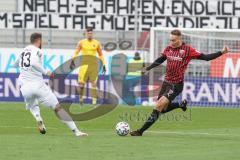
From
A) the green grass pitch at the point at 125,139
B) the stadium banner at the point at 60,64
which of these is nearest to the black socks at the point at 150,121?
the green grass pitch at the point at 125,139

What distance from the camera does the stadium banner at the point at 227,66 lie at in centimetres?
2870

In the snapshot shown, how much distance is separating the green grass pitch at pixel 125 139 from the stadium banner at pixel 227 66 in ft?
12.4

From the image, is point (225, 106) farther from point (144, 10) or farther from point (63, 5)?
point (63, 5)

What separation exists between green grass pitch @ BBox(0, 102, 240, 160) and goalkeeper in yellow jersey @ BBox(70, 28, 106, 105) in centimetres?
263

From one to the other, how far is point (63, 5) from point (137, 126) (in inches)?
479

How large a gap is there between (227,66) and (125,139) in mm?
13060

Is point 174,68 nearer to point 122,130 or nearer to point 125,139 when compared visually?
point 122,130

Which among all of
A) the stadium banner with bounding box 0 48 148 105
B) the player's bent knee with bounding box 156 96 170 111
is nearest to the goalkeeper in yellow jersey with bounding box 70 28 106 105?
the stadium banner with bounding box 0 48 148 105

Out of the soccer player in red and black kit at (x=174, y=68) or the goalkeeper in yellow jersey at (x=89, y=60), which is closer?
the soccer player in red and black kit at (x=174, y=68)

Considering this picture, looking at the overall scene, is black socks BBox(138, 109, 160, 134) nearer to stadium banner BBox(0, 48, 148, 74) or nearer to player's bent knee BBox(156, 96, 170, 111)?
player's bent knee BBox(156, 96, 170, 111)

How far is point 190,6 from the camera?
32.1m

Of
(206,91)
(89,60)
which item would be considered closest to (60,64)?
(89,60)

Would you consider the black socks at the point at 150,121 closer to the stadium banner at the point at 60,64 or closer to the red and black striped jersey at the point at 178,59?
the red and black striped jersey at the point at 178,59

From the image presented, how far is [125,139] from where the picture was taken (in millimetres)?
16391
